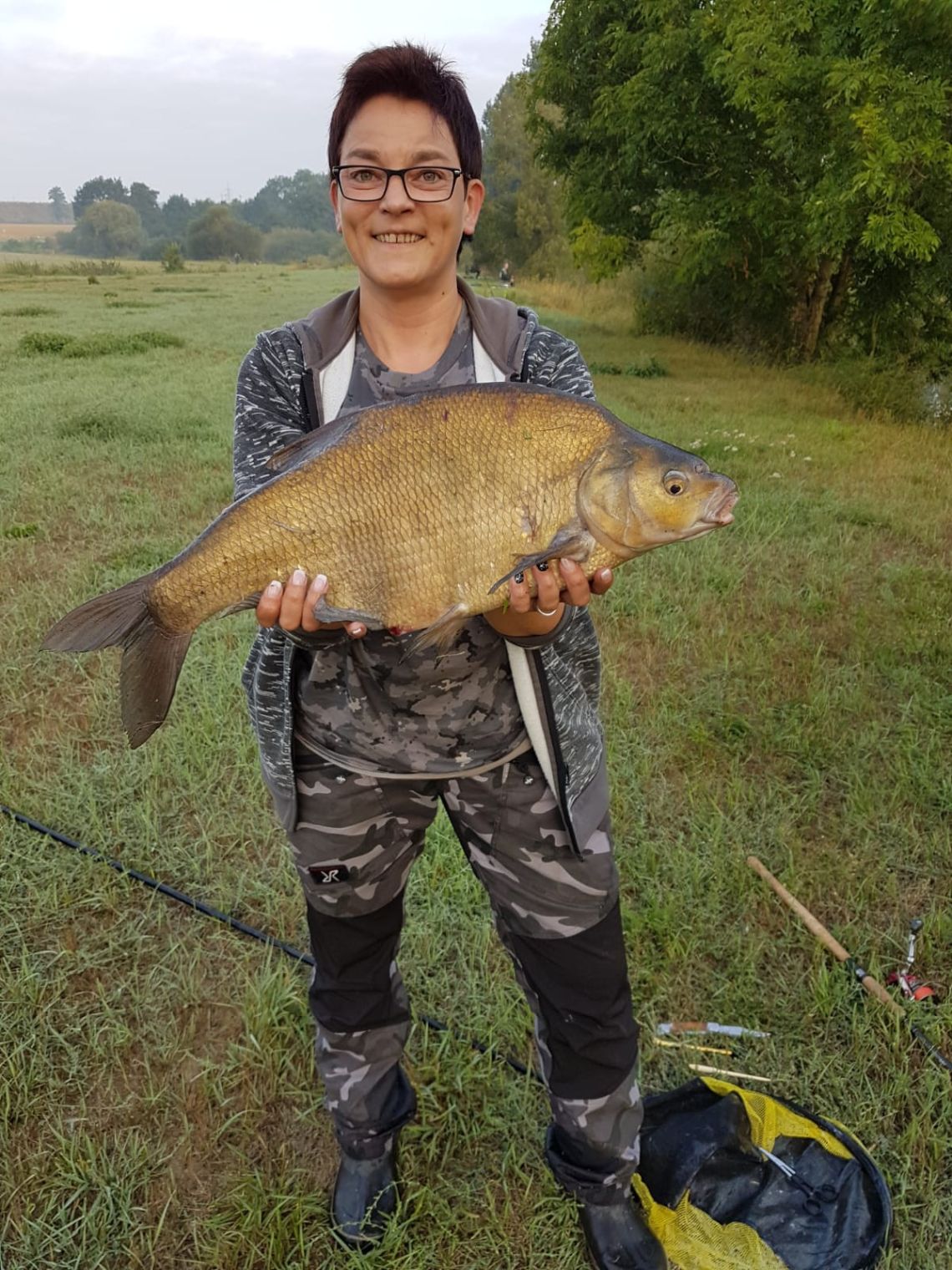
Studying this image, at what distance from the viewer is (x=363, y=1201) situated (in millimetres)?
2064

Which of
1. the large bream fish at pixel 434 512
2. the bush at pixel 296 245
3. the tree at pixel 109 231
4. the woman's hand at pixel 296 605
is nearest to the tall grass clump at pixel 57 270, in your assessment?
the large bream fish at pixel 434 512

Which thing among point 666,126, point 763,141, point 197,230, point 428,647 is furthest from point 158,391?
point 197,230

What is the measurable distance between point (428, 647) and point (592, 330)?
2009cm

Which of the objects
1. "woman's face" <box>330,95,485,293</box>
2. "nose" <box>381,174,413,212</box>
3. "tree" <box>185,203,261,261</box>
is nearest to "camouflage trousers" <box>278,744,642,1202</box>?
"woman's face" <box>330,95,485,293</box>

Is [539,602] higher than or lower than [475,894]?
higher

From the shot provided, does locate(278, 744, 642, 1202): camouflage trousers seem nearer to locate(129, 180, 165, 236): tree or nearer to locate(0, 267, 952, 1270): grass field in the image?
locate(0, 267, 952, 1270): grass field

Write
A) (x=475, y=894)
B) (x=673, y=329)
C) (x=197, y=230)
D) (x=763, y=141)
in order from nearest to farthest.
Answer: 1. (x=475, y=894)
2. (x=763, y=141)
3. (x=673, y=329)
4. (x=197, y=230)

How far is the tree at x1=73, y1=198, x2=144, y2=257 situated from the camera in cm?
10781

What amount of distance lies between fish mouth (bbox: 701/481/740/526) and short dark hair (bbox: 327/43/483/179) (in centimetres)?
82

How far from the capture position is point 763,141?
42.0ft

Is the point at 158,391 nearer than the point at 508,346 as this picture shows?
No

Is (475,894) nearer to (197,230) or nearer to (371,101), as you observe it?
(371,101)

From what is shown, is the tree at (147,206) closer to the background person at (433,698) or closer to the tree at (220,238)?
the tree at (220,238)

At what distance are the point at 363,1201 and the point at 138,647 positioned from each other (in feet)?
4.66
